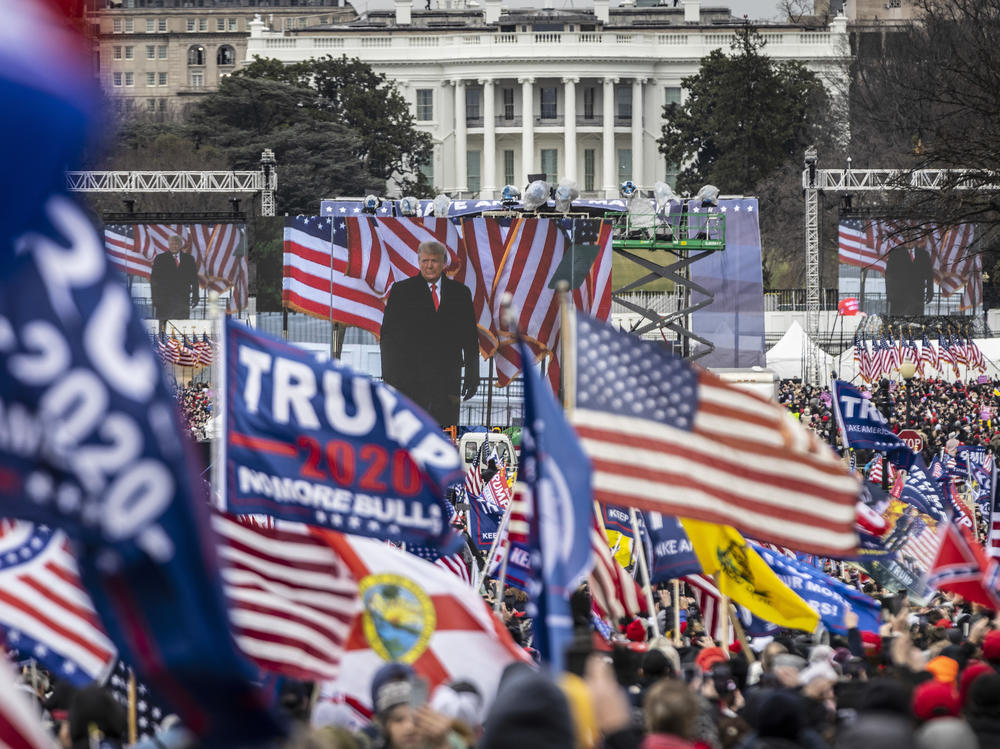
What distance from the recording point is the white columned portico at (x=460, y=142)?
122 meters

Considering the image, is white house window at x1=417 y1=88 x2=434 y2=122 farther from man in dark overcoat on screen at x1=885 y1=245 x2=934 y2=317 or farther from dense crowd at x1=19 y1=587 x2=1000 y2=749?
dense crowd at x1=19 y1=587 x2=1000 y2=749

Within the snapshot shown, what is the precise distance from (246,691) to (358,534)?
399cm

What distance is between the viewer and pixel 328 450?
822 cm

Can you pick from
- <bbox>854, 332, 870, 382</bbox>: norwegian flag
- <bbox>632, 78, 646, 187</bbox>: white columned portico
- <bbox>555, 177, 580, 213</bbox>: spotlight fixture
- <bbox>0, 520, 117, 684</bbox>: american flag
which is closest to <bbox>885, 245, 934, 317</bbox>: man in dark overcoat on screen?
<bbox>854, 332, 870, 382</bbox>: norwegian flag

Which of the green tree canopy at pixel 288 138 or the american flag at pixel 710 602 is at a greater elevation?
the green tree canopy at pixel 288 138

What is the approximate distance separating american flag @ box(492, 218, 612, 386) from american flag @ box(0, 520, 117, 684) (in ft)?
91.5

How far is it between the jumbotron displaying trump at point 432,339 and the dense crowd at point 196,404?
11.9 ft

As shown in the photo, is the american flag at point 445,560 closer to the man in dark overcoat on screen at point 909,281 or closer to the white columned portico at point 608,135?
the man in dark overcoat on screen at point 909,281

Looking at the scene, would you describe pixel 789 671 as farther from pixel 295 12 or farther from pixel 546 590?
pixel 295 12

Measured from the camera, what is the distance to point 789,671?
7.52m

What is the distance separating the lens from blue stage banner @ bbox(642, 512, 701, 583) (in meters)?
11.0

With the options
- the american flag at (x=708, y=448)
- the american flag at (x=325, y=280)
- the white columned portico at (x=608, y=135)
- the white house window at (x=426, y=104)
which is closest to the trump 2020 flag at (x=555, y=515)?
the american flag at (x=708, y=448)

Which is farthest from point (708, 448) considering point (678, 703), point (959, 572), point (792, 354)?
point (792, 354)

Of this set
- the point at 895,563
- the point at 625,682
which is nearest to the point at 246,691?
the point at 625,682
